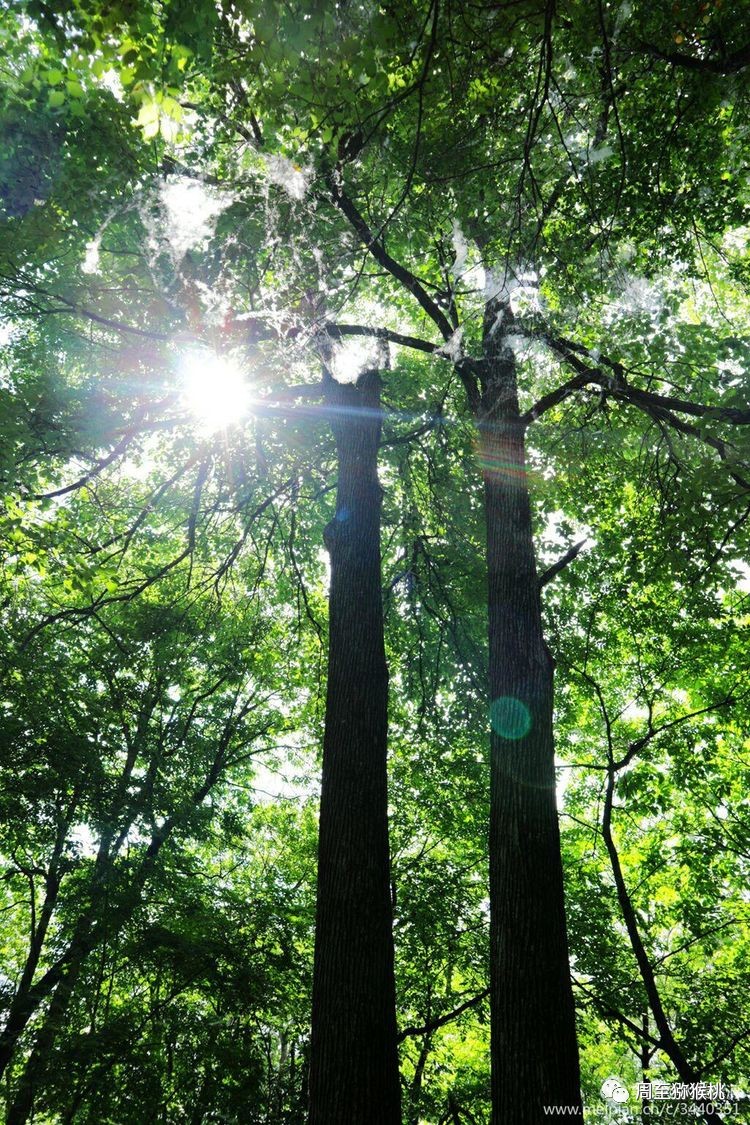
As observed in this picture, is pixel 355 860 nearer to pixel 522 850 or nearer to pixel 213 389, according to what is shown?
pixel 522 850

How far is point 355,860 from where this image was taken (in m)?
3.23

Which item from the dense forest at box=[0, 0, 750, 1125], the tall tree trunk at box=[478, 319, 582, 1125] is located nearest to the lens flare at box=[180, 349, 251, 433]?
the dense forest at box=[0, 0, 750, 1125]

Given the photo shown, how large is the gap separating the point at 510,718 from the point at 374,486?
2373 mm

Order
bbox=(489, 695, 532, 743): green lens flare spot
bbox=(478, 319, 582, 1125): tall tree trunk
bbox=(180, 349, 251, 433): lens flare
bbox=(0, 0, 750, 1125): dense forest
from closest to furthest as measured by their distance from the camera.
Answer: bbox=(478, 319, 582, 1125): tall tree trunk
bbox=(0, 0, 750, 1125): dense forest
bbox=(489, 695, 532, 743): green lens flare spot
bbox=(180, 349, 251, 433): lens flare

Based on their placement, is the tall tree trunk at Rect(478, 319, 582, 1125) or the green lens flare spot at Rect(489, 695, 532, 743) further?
the green lens flare spot at Rect(489, 695, 532, 743)

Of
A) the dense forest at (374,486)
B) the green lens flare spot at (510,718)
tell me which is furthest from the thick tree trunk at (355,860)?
the green lens flare spot at (510,718)

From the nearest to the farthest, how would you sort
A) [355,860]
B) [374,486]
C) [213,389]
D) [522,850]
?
1. [522,850]
2. [355,860]
3. [374,486]
4. [213,389]

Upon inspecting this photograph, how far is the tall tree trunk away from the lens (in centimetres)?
245

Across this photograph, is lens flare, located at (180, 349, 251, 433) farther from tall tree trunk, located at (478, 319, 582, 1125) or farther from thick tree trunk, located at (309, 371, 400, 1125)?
tall tree trunk, located at (478, 319, 582, 1125)

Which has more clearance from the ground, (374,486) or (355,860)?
(374,486)

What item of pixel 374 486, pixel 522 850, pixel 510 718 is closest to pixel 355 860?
pixel 522 850

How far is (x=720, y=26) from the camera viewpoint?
3.34 m

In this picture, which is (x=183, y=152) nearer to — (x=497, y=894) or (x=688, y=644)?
(x=497, y=894)

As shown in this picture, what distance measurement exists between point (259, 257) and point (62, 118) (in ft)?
6.11
